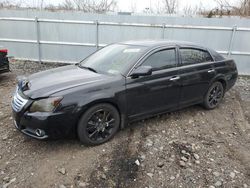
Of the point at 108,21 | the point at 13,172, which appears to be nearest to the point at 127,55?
the point at 13,172

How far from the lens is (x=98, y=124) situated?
12.2ft

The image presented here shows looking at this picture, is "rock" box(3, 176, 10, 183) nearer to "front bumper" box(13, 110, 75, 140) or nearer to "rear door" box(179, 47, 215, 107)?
"front bumper" box(13, 110, 75, 140)

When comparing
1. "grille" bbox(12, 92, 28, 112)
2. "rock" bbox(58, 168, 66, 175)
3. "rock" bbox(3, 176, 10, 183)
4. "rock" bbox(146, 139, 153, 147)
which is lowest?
"rock" bbox(3, 176, 10, 183)

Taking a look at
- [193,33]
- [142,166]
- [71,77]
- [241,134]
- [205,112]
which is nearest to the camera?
[142,166]

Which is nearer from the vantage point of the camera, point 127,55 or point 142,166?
point 142,166

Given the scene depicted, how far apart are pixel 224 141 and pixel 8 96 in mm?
4901

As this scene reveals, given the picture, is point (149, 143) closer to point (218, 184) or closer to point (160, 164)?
point (160, 164)

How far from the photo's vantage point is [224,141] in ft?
13.5

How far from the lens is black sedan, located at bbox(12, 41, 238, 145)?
337 cm

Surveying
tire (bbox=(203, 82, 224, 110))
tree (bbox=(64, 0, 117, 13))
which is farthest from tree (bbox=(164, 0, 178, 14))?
tire (bbox=(203, 82, 224, 110))

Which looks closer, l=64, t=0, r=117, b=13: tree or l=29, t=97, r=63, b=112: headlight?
l=29, t=97, r=63, b=112: headlight

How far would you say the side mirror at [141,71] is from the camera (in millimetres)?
3838

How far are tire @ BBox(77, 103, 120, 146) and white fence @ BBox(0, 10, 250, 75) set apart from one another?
18.8 ft

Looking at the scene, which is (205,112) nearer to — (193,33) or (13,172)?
(13,172)
